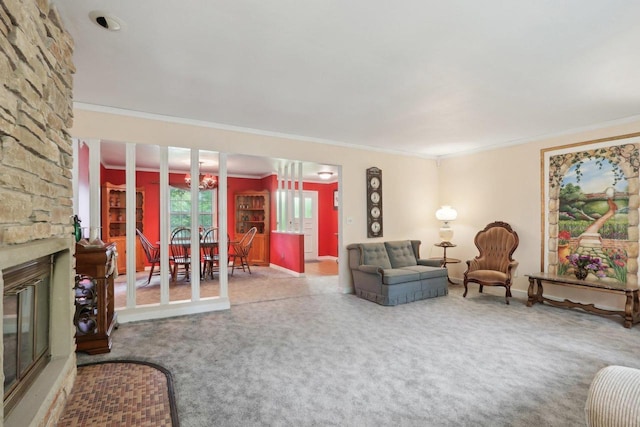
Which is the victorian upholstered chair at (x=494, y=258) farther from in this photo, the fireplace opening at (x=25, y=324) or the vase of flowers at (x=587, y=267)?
the fireplace opening at (x=25, y=324)

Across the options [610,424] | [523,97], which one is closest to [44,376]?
[610,424]

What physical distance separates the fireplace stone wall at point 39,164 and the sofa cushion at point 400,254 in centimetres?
422

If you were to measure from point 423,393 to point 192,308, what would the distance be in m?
2.96

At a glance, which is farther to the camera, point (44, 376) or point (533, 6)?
point (533, 6)

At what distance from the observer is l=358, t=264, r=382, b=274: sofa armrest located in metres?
4.54

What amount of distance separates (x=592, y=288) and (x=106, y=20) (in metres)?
5.47

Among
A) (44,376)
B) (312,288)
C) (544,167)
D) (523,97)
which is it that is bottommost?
(312,288)

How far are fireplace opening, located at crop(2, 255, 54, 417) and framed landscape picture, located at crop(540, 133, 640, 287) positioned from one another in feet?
17.8

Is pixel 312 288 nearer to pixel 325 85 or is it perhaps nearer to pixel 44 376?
pixel 325 85

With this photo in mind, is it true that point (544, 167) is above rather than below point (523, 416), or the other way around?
above

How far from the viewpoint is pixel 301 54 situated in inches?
97.2

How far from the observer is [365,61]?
8.43 feet

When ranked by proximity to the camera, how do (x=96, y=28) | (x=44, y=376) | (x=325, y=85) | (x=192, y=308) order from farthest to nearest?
(x=192, y=308) < (x=325, y=85) < (x=96, y=28) < (x=44, y=376)

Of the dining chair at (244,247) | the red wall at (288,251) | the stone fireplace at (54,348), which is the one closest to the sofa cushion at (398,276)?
the red wall at (288,251)
